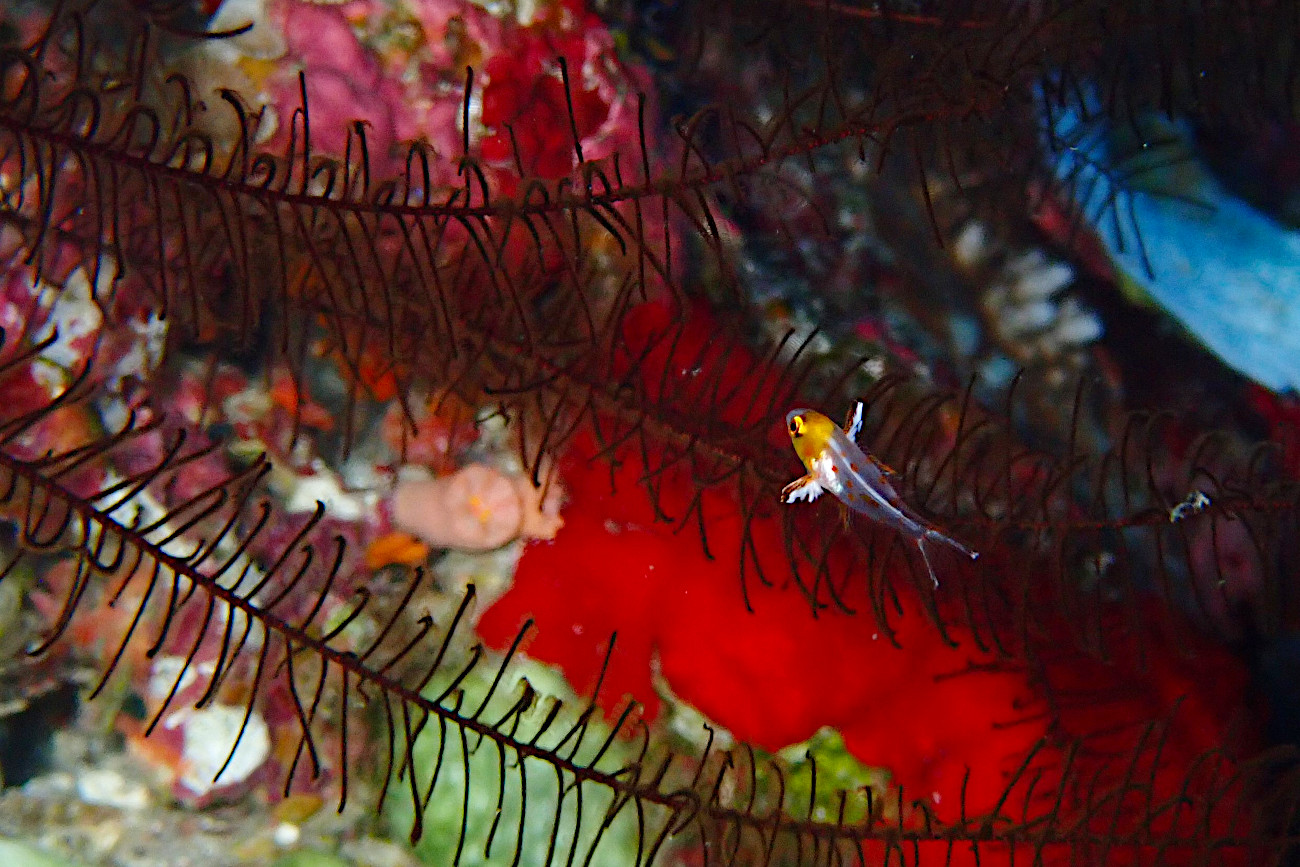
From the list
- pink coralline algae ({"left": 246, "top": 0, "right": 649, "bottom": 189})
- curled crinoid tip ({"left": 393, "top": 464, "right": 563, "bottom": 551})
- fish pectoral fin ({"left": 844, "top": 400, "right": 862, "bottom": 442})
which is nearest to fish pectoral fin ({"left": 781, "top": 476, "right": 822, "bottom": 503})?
fish pectoral fin ({"left": 844, "top": 400, "right": 862, "bottom": 442})

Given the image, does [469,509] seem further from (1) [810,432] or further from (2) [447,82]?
(2) [447,82]

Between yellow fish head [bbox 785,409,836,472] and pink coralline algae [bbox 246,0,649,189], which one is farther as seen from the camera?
pink coralline algae [bbox 246,0,649,189]

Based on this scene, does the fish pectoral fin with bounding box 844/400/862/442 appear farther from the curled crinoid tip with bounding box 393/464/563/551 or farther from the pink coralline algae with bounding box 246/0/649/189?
the pink coralline algae with bounding box 246/0/649/189

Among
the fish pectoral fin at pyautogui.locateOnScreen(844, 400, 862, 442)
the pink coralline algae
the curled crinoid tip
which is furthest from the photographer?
the curled crinoid tip

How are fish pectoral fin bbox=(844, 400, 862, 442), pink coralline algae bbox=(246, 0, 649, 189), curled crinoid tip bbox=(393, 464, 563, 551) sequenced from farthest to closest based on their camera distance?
curled crinoid tip bbox=(393, 464, 563, 551) < pink coralline algae bbox=(246, 0, 649, 189) < fish pectoral fin bbox=(844, 400, 862, 442)

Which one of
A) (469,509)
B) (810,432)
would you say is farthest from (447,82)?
(810,432)

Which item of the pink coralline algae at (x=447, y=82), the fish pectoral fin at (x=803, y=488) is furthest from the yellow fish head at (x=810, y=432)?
the pink coralline algae at (x=447, y=82)

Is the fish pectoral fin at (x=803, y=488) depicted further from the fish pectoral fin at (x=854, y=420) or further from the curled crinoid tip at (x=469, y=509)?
the curled crinoid tip at (x=469, y=509)

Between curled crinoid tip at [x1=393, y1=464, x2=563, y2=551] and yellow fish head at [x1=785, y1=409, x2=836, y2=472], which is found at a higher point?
yellow fish head at [x1=785, y1=409, x2=836, y2=472]
